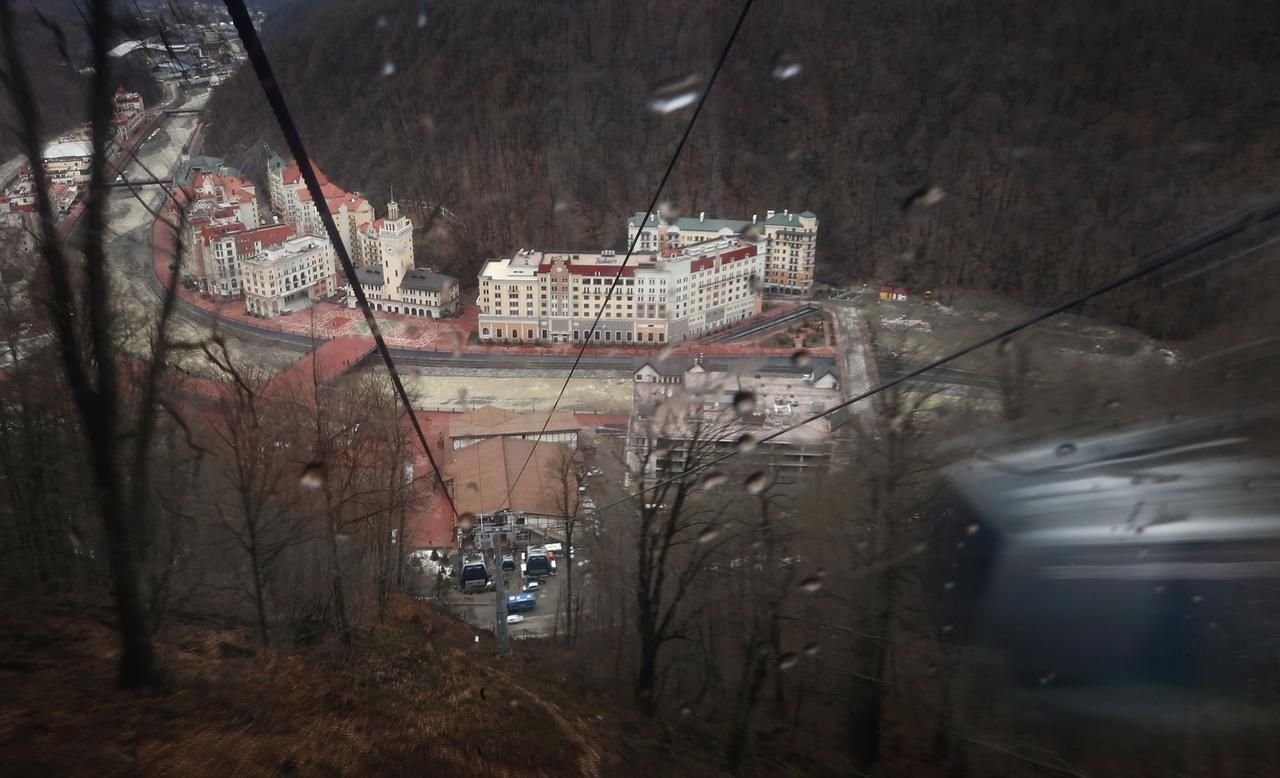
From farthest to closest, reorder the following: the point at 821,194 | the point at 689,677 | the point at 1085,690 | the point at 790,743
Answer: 1. the point at 821,194
2. the point at 689,677
3. the point at 790,743
4. the point at 1085,690

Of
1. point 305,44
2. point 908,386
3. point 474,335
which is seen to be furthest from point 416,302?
point 908,386

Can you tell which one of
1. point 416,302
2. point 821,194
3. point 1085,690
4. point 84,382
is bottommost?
point 1085,690

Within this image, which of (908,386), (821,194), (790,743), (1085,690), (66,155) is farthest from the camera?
(821,194)

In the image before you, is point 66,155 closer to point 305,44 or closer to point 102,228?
point 102,228

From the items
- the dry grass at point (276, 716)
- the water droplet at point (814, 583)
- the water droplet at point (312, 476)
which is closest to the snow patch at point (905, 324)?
the water droplet at point (814, 583)

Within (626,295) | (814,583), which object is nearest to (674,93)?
(626,295)

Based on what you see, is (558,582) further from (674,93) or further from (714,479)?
(674,93)

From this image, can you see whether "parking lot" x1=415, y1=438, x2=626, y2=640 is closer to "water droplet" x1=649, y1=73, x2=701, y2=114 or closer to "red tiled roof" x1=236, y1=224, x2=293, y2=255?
"red tiled roof" x1=236, y1=224, x2=293, y2=255

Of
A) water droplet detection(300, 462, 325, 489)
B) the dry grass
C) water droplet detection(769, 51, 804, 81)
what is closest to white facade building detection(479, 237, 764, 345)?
water droplet detection(769, 51, 804, 81)
